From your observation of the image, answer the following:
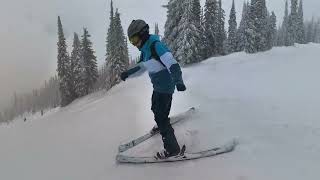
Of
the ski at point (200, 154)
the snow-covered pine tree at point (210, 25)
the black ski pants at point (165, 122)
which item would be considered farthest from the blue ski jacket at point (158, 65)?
the snow-covered pine tree at point (210, 25)

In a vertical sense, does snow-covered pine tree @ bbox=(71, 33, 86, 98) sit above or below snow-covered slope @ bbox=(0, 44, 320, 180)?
below

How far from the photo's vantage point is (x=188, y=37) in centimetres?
4972

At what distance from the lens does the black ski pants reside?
25.7ft

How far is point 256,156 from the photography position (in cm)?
715

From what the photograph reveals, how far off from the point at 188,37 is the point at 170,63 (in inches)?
1691

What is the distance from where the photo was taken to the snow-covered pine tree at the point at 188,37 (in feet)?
161

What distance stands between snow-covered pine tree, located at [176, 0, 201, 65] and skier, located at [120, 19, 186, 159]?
41.9 m

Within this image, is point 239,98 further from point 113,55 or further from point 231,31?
point 231,31

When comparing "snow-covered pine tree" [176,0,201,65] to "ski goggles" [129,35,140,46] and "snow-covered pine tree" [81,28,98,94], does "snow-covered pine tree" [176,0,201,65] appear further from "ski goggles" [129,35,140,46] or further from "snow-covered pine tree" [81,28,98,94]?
"ski goggles" [129,35,140,46]

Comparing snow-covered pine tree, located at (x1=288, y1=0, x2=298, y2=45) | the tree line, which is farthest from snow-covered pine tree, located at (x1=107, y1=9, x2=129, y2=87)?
snow-covered pine tree, located at (x1=288, y1=0, x2=298, y2=45)

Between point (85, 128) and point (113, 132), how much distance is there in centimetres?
166

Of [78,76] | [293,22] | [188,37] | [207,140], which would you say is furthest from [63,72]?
[207,140]

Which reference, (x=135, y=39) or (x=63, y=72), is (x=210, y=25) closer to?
(x=63, y=72)

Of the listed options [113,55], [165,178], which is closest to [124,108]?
[165,178]
